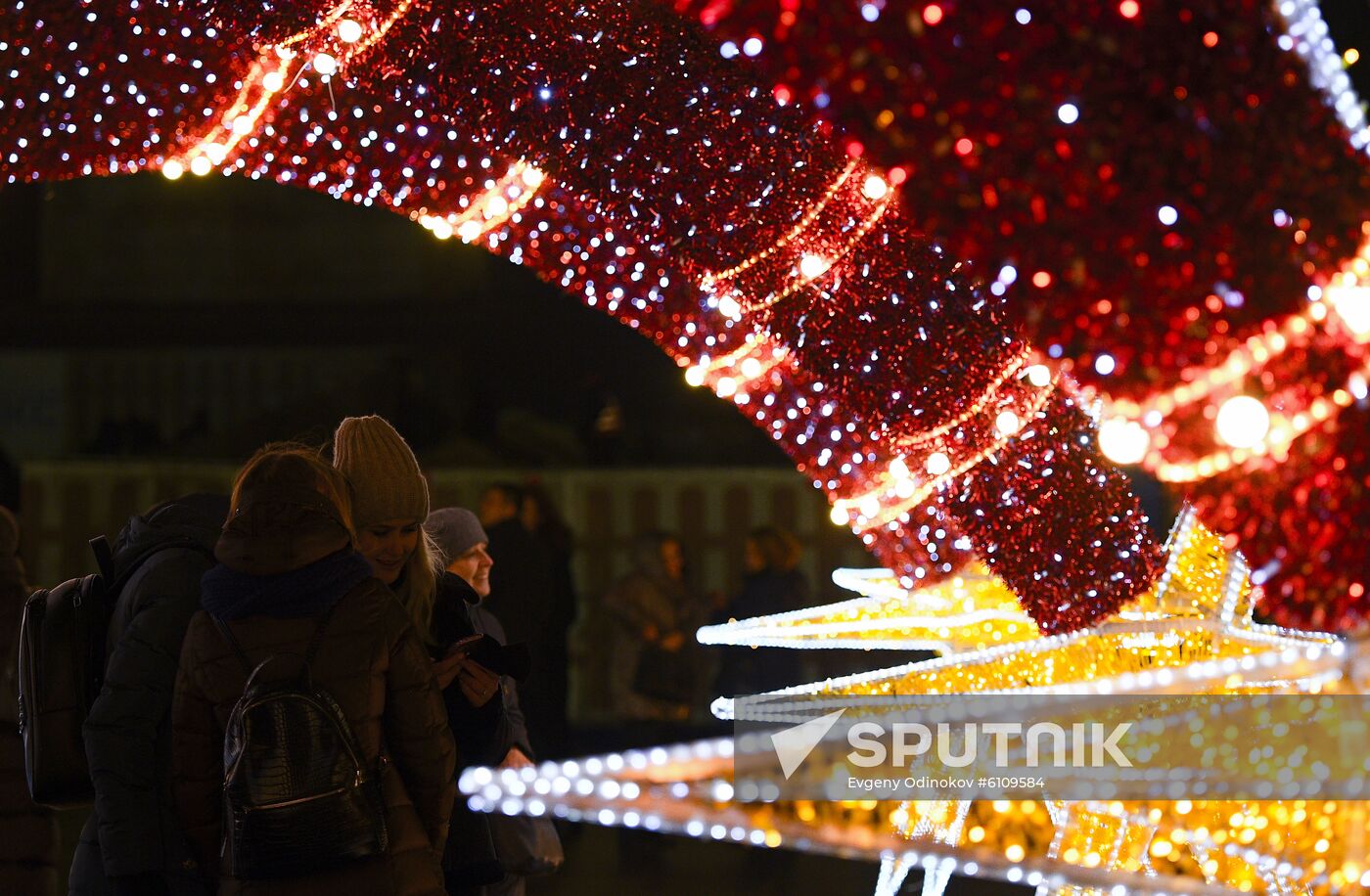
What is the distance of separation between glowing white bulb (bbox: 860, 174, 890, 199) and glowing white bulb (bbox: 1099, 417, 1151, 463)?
35.6 inches

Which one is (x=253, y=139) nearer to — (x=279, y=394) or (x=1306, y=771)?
(x=1306, y=771)

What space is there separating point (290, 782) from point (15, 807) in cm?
145

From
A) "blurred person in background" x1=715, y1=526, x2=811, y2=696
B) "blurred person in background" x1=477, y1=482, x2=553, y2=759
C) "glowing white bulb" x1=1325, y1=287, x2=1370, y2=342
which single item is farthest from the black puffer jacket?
"blurred person in background" x1=715, y1=526, x2=811, y2=696

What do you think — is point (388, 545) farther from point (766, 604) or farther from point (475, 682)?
point (766, 604)

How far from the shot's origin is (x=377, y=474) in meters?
2.41

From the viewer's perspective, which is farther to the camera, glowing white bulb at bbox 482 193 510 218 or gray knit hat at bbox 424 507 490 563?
gray knit hat at bbox 424 507 490 563

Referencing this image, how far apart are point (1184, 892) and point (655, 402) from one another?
940 centimetres

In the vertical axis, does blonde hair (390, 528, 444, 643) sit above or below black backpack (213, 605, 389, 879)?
above

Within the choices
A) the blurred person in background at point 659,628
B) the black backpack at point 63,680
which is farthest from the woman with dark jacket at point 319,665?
the blurred person in background at point 659,628

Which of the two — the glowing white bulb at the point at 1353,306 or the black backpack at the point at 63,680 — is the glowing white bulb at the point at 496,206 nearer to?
the black backpack at the point at 63,680

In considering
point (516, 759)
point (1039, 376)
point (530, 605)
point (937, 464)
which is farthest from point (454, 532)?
point (530, 605)

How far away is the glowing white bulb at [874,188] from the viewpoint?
7.21 ft

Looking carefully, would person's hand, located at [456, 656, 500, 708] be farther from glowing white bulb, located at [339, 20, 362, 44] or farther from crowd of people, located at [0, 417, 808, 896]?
glowing white bulb, located at [339, 20, 362, 44]

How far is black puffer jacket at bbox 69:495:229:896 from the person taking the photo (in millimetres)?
2164
